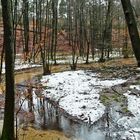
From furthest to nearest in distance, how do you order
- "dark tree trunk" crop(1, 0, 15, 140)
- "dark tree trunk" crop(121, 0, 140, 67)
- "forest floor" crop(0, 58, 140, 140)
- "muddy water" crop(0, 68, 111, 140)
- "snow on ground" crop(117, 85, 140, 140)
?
"dark tree trunk" crop(121, 0, 140, 67) → "muddy water" crop(0, 68, 111, 140) → "forest floor" crop(0, 58, 140, 140) → "snow on ground" crop(117, 85, 140, 140) → "dark tree trunk" crop(1, 0, 15, 140)

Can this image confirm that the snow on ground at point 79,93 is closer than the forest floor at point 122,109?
No

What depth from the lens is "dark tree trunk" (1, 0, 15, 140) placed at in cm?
735

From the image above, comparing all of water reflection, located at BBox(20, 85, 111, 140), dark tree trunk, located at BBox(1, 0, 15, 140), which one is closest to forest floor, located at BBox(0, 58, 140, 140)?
water reflection, located at BBox(20, 85, 111, 140)

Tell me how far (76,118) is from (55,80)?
703cm

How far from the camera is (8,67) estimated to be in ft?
24.6

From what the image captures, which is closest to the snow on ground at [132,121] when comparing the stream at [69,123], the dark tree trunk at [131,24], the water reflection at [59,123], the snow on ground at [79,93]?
the stream at [69,123]

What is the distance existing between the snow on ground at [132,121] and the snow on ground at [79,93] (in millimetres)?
1014

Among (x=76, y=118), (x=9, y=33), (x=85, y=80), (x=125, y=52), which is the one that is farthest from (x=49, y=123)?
(x=125, y=52)

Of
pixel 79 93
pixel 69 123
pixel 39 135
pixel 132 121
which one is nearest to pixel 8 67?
pixel 39 135

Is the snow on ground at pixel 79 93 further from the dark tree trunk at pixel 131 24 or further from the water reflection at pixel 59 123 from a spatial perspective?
the dark tree trunk at pixel 131 24

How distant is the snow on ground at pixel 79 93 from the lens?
11797mm

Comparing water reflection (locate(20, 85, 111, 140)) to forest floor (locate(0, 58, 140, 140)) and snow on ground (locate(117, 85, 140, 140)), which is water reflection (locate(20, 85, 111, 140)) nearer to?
forest floor (locate(0, 58, 140, 140))

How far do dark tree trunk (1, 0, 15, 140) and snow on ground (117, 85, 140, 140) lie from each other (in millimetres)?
3246

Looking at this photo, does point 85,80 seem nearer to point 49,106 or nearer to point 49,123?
point 49,106
